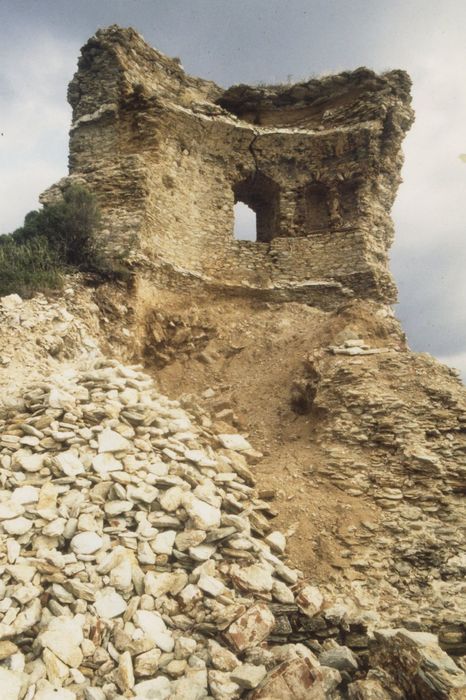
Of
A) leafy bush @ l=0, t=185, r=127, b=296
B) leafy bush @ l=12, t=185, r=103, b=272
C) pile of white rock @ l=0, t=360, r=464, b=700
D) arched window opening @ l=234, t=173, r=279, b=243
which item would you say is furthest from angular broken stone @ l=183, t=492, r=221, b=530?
arched window opening @ l=234, t=173, r=279, b=243

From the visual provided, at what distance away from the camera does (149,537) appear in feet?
14.0

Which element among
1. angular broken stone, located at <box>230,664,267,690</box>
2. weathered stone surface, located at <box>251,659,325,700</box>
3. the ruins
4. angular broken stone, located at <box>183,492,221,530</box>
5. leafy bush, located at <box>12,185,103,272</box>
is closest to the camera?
weathered stone surface, located at <box>251,659,325,700</box>

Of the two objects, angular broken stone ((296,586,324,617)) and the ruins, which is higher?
the ruins

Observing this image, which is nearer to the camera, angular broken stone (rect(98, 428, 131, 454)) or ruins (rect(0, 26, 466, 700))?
ruins (rect(0, 26, 466, 700))

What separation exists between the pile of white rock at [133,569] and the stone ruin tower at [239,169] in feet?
19.0

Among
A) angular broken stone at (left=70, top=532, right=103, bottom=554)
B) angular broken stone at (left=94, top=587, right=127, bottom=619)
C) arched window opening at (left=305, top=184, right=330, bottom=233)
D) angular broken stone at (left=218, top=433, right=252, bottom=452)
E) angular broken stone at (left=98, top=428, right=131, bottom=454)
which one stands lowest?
angular broken stone at (left=94, top=587, right=127, bottom=619)

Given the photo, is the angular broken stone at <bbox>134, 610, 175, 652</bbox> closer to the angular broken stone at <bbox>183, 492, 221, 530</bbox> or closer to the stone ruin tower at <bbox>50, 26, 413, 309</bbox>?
the angular broken stone at <bbox>183, 492, 221, 530</bbox>

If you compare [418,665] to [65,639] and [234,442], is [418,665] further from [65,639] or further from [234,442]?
[234,442]

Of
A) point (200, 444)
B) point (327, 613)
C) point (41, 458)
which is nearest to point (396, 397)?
point (200, 444)

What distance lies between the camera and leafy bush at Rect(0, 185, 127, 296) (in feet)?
28.8

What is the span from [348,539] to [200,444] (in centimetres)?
201

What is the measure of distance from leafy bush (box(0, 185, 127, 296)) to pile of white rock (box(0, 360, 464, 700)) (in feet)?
12.8

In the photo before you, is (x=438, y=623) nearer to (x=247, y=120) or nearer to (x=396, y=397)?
(x=396, y=397)

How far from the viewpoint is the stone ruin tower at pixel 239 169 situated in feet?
36.8
